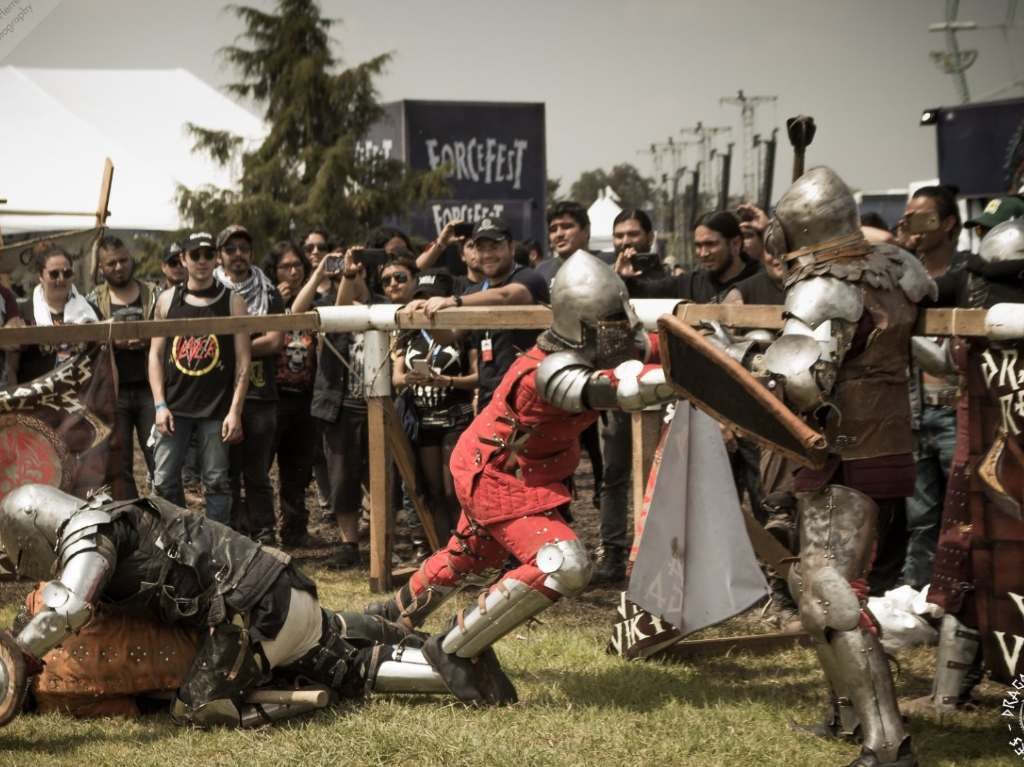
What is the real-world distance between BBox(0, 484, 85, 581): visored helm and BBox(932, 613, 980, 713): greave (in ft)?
9.52

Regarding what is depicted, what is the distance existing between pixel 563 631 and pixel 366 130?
47.5ft

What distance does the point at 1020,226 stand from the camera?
14.7 ft

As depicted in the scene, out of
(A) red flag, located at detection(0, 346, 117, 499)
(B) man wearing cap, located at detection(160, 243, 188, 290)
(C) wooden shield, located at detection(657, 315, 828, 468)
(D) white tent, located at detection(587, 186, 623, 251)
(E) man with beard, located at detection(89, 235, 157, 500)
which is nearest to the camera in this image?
(C) wooden shield, located at detection(657, 315, 828, 468)

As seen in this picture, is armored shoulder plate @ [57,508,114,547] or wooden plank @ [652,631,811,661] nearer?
armored shoulder plate @ [57,508,114,547]

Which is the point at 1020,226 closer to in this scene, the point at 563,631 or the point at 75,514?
the point at 563,631

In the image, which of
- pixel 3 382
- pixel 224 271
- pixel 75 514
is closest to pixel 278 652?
pixel 75 514

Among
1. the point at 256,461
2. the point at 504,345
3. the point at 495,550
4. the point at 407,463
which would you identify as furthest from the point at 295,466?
the point at 495,550

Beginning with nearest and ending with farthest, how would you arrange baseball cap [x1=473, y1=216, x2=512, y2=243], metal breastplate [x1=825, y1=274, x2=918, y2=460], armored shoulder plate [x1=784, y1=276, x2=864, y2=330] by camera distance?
armored shoulder plate [x1=784, y1=276, x2=864, y2=330] < metal breastplate [x1=825, y1=274, x2=918, y2=460] < baseball cap [x1=473, y1=216, x2=512, y2=243]

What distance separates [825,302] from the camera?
405 centimetres

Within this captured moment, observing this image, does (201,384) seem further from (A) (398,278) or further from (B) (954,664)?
(B) (954,664)

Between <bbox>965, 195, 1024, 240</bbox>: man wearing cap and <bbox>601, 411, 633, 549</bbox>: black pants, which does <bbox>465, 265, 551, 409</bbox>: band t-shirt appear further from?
<bbox>965, 195, 1024, 240</bbox>: man wearing cap

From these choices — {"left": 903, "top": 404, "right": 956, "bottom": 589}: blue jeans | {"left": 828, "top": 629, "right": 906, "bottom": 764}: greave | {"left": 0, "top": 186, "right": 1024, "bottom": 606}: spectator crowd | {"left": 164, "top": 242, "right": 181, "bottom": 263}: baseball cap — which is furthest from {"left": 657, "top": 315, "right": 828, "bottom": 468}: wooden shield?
{"left": 164, "top": 242, "right": 181, "bottom": 263}: baseball cap

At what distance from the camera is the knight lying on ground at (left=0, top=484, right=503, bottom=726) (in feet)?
14.7

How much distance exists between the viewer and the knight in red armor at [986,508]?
Answer: 4.23m
